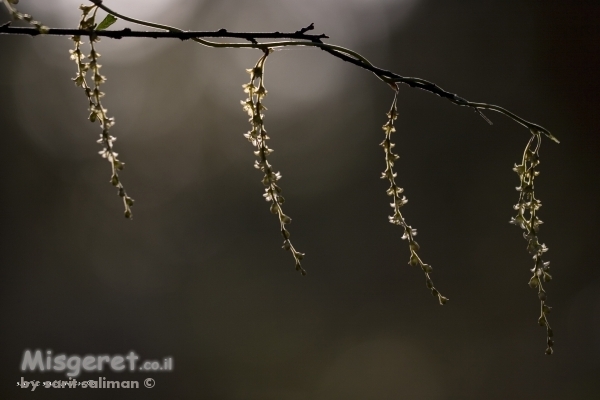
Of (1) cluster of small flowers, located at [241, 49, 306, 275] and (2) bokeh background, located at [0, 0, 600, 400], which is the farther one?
(2) bokeh background, located at [0, 0, 600, 400]

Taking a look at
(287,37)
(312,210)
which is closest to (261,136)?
(287,37)

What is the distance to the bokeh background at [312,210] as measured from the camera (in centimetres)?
555

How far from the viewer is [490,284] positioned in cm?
579

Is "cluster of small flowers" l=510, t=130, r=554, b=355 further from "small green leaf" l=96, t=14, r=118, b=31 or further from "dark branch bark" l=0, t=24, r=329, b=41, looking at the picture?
"small green leaf" l=96, t=14, r=118, b=31

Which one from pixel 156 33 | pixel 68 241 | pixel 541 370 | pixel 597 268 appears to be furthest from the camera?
pixel 68 241

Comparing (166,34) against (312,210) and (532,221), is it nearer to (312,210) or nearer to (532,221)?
(532,221)

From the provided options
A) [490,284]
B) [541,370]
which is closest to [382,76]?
[541,370]

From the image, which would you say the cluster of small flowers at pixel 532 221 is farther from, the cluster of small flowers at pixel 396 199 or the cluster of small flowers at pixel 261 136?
the cluster of small flowers at pixel 261 136

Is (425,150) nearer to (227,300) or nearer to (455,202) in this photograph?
(455,202)

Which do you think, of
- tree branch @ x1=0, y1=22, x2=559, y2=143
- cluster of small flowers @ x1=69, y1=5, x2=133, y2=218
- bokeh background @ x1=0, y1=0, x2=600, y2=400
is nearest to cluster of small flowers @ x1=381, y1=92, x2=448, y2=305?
tree branch @ x1=0, y1=22, x2=559, y2=143

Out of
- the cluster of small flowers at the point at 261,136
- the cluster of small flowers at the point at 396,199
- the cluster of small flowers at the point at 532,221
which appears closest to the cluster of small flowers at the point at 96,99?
the cluster of small flowers at the point at 261,136

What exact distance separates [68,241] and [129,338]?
1.47m

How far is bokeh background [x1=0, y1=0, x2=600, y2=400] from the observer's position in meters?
5.55

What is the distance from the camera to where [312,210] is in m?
6.71
